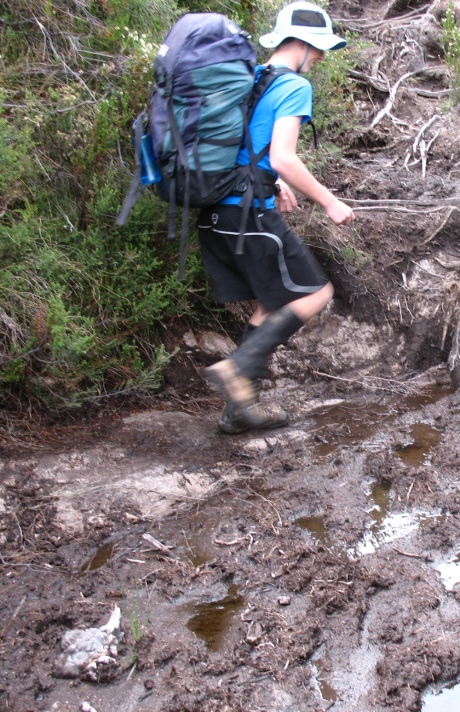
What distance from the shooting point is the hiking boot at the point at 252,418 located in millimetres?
4113

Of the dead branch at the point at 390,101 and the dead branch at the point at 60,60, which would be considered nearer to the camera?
the dead branch at the point at 60,60

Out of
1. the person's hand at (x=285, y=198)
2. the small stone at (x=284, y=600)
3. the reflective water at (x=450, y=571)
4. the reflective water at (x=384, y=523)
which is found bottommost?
the reflective water at (x=384, y=523)

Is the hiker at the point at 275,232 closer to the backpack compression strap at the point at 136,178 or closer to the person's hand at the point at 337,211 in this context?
the person's hand at the point at 337,211

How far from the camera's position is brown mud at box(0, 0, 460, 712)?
265cm

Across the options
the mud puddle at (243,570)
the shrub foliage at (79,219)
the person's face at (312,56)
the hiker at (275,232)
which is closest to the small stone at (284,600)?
the mud puddle at (243,570)

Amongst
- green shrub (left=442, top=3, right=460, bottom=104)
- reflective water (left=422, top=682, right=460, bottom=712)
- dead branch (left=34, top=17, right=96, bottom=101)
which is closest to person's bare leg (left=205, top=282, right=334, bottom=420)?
reflective water (left=422, top=682, right=460, bottom=712)

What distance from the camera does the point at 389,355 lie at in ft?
17.7

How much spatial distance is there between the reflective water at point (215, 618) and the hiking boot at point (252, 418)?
46.6 inches

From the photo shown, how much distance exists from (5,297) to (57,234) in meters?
0.61

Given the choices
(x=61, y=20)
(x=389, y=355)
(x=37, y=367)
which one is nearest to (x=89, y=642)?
(x=37, y=367)

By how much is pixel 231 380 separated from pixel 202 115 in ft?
4.52

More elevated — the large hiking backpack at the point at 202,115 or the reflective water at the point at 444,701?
the large hiking backpack at the point at 202,115

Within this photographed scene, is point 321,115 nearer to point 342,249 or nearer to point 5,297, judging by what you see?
point 342,249

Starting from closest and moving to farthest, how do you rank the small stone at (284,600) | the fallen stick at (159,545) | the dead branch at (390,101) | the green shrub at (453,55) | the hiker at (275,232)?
the small stone at (284,600) → the fallen stick at (159,545) → the hiker at (275,232) → the green shrub at (453,55) → the dead branch at (390,101)
